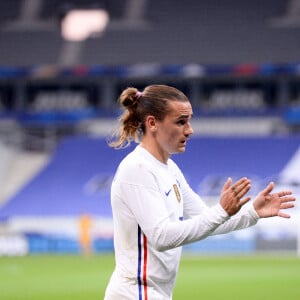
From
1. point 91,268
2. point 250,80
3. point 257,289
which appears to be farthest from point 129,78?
point 257,289

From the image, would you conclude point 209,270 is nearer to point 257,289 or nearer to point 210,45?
point 257,289

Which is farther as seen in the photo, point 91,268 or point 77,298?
point 91,268

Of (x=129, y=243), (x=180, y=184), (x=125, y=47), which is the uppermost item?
(x=125, y=47)

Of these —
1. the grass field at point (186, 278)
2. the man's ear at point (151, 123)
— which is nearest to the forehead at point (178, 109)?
the man's ear at point (151, 123)

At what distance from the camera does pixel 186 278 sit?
19781 millimetres

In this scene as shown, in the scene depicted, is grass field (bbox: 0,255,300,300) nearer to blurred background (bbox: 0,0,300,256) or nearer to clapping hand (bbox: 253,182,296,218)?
blurred background (bbox: 0,0,300,256)

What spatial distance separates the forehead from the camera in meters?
5.38

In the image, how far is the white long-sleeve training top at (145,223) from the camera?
5.25 m

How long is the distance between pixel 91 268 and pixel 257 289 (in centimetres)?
650

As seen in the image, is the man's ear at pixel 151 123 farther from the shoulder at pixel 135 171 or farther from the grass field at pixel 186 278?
the grass field at pixel 186 278

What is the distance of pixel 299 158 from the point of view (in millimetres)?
34406

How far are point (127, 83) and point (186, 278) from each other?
840 inches

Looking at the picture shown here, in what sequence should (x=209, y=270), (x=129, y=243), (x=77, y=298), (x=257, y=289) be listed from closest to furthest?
(x=129, y=243)
(x=77, y=298)
(x=257, y=289)
(x=209, y=270)

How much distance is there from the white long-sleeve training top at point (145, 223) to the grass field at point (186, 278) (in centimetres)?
983
